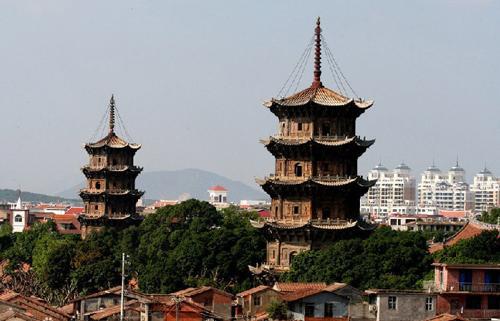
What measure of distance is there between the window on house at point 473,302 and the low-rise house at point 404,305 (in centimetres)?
178

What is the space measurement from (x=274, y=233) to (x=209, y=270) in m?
5.02

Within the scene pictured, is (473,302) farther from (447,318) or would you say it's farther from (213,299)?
(213,299)

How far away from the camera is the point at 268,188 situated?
80625 millimetres

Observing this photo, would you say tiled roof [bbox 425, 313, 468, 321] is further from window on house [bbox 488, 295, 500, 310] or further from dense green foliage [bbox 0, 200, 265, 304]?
dense green foliage [bbox 0, 200, 265, 304]

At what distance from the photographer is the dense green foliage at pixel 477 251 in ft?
234

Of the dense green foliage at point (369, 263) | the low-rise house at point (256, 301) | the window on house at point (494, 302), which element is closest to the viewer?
the window on house at point (494, 302)

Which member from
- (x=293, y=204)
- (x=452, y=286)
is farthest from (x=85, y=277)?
(x=452, y=286)

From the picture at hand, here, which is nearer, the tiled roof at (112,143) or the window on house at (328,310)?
the window on house at (328,310)

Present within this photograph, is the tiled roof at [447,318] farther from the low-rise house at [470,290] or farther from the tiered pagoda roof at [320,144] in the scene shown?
the tiered pagoda roof at [320,144]

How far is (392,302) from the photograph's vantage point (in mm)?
60219

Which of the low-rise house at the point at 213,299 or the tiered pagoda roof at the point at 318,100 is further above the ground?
the tiered pagoda roof at the point at 318,100

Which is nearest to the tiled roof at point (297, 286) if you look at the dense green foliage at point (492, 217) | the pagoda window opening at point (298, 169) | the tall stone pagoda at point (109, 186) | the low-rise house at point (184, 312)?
the low-rise house at point (184, 312)

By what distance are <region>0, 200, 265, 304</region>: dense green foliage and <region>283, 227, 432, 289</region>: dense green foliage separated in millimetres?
7610

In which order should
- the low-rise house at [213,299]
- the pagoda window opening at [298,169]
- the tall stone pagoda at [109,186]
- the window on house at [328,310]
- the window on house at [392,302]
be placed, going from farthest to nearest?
the tall stone pagoda at [109,186], the pagoda window opening at [298,169], the low-rise house at [213,299], the window on house at [328,310], the window on house at [392,302]
